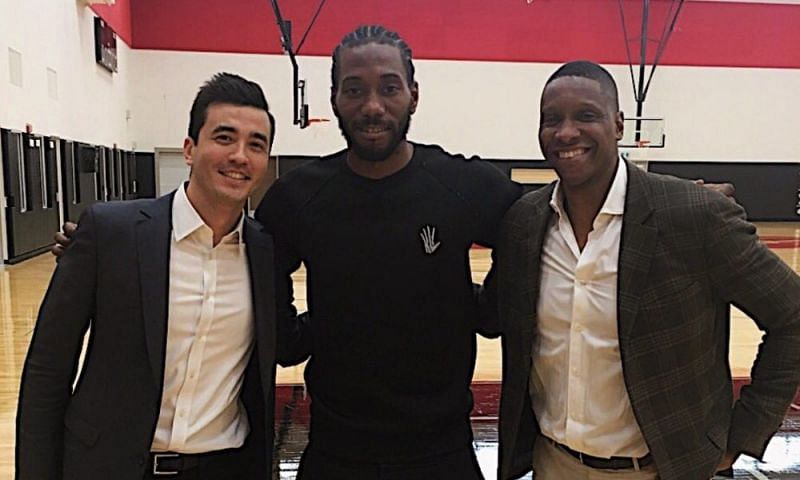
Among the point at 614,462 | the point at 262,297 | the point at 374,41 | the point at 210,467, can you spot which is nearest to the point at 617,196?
the point at 614,462

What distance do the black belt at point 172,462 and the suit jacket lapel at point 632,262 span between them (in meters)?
1.06

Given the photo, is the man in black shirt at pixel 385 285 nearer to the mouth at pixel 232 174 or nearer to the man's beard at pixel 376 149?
the man's beard at pixel 376 149

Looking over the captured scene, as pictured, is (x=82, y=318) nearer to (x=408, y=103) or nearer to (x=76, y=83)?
→ (x=408, y=103)

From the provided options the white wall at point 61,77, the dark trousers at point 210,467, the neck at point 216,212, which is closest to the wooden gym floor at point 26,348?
the dark trousers at point 210,467

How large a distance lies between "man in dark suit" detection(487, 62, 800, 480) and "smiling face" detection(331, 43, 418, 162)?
42cm

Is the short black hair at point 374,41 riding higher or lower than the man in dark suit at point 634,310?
higher

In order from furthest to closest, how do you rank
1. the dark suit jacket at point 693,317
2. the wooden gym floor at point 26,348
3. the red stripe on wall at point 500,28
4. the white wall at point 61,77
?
the red stripe on wall at point 500,28
the white wall at point 61,77
the wooden gym floor at point 26,348
the dark suit jacket at point 693,317

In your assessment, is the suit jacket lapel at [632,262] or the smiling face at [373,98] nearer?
the suit jacket lapel at [632,262]

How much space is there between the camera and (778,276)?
1.57 m

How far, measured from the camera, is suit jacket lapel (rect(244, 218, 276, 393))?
1743 millimetres

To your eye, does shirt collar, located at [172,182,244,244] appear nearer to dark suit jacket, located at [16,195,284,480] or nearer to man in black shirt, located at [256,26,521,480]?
dark suit jacket, located at [16,195,284,480]

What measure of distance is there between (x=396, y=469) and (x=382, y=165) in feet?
2.85

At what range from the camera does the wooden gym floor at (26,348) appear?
3166mm

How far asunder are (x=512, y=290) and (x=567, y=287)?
0.18 m
